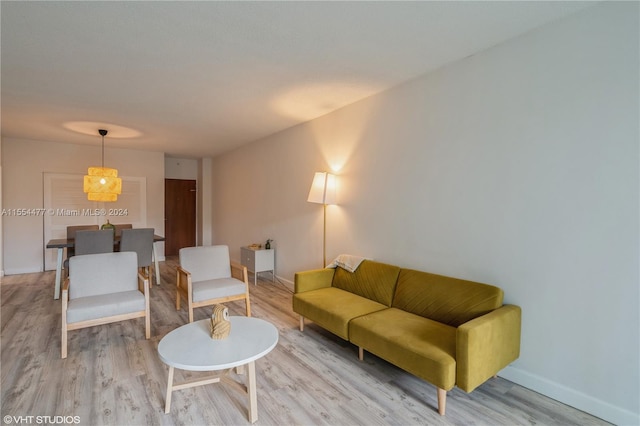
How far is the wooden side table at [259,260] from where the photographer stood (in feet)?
16.4

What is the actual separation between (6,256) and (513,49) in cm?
793

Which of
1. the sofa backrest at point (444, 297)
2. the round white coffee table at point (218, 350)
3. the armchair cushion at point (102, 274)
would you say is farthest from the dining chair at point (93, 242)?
the sofa backrest at point (444, 297)

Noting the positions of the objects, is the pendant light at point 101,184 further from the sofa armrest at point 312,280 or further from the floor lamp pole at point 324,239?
the sofa armrest at point 312,280

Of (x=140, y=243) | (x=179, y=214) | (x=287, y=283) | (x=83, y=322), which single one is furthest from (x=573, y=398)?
(x=179, y=214)

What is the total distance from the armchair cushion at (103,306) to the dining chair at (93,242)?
4.67 ft

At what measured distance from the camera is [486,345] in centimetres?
Answer: 199

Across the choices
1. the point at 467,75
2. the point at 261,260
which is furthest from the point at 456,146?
the point at 261,260

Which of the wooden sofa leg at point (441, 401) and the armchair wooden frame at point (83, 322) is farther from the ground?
the armchair wooden frame at point (83, 322)

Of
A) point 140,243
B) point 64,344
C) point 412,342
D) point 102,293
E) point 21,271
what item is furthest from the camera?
point 21,271

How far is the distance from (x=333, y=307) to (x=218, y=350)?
120cm

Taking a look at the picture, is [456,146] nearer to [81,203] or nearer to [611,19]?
[611,19]

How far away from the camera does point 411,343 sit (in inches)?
84.1

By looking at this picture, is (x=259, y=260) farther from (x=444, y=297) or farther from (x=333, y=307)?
(x=444, y=297)

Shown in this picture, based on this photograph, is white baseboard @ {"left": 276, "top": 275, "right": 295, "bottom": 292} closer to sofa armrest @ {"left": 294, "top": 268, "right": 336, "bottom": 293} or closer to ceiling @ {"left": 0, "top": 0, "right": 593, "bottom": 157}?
sofa armrest @ {"left": 294, "top": 268, "right": 336, "bottom": 293}
